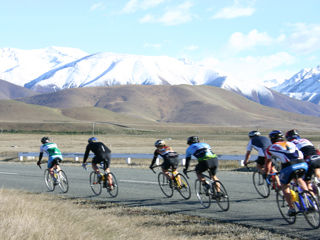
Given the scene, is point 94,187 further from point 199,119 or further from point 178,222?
point 199,119

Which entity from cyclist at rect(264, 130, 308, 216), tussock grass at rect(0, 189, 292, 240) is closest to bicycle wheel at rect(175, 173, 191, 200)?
tussock grass at rect(0, 189, 292, 240)

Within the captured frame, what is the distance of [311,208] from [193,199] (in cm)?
452

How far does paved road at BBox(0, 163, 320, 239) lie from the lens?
8.10 m

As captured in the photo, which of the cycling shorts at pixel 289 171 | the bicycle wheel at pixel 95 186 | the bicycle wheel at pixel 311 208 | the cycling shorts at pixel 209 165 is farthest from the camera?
the bicycle wheel at pixel 95 186

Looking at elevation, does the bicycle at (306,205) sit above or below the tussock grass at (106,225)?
above

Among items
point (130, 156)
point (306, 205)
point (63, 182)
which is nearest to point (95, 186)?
point (63, 182)

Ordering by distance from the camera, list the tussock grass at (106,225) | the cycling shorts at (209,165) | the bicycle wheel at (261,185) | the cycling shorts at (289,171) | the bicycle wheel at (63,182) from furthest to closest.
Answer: the bicycle wheel at (63,182) → the bicycle wheel at (261,185) → the cycling shorts at (209,165) → the cycling shorts at (289,171) → the tussock grass at (106,225)

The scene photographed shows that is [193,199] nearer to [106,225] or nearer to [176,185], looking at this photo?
[176,185]

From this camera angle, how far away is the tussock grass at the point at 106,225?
607 cm

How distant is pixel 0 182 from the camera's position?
16.2 m

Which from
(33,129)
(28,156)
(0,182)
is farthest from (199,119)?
(0,182)

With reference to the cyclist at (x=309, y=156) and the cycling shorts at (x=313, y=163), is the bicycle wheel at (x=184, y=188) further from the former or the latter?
the cycling shorts at (x=313, y=163)

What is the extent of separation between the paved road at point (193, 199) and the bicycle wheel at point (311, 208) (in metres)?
0.18

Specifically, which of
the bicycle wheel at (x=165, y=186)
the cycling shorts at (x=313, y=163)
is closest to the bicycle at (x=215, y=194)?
the bicycle wheel at (x=165, y=186)
